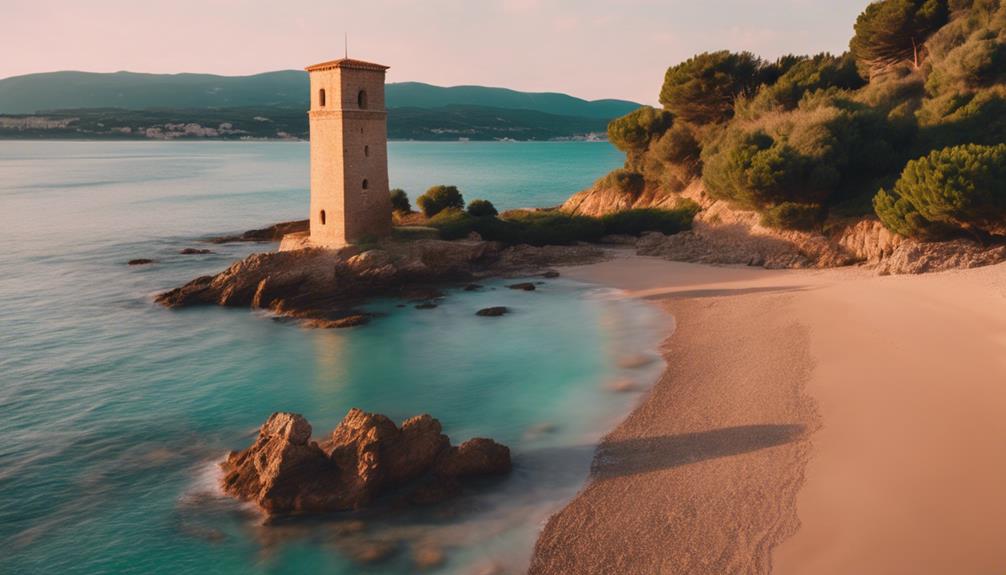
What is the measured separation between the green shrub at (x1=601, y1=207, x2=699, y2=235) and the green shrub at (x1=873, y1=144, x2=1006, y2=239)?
12.7m

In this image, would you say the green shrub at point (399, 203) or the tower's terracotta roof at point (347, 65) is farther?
the green shrub at point (399, 203)

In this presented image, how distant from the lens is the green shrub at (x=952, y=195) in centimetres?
2688

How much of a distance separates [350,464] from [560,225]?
28.2m

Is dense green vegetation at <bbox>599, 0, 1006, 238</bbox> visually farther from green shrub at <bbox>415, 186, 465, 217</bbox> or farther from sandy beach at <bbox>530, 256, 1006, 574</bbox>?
green shrub at <bbox>415, 186, 465, 217</bbox>

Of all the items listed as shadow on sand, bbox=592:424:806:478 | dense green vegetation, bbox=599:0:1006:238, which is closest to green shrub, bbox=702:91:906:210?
dense green vegetation, bbox=599:0:1006:238

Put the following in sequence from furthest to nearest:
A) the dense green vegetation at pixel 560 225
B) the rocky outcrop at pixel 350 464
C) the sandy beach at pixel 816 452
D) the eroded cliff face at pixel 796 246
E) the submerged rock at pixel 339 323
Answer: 1. the dense green vegetation at pixel 560 225
2. the submerged rock at pixel 339 323
3. the eroded cliff face at pixel 796 246
4. the rocky outcrop at pixel 350 464
5. the sandy beach at pixel 816 452

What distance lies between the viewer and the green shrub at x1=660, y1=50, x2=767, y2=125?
43.9 meters

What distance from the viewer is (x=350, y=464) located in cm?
1471

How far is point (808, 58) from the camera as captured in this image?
4678cm

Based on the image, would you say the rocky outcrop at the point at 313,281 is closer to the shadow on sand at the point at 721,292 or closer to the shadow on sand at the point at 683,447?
the shadow on sand at the point at 721,292

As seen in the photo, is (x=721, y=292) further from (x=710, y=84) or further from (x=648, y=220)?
(x=710, y=84)

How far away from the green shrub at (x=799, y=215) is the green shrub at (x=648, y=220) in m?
7.36

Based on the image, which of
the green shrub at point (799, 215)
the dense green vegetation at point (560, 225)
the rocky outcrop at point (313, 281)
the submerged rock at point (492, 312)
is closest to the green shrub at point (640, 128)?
the dense green vegetation at point (560, 225)

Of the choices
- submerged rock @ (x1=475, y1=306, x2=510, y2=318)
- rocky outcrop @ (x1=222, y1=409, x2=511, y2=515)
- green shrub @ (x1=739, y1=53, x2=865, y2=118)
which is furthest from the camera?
green shrub @ (x1=739, y1=53, x2=865, y2=118)
